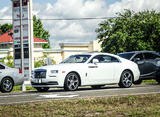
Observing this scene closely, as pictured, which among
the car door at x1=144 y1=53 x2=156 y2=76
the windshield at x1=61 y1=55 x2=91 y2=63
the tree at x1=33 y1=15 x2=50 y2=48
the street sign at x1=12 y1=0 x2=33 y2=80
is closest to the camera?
the windshield at x1=61 y1=55 x2=91 y2=63

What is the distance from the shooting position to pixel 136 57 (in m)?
18.2

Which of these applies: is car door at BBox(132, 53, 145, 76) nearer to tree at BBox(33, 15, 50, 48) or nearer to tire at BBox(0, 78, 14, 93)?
tire at BBox(0, 78, 14, 93)

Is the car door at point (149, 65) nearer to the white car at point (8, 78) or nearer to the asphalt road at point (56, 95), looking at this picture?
the asphalt road at point (56, 95)

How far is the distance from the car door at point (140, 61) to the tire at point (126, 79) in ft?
8.06

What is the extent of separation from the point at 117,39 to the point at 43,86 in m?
32.5

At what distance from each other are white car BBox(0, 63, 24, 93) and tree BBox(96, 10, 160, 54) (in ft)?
95.4

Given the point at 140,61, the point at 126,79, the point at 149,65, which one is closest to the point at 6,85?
the point at 126,79

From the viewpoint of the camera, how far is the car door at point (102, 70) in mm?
14422

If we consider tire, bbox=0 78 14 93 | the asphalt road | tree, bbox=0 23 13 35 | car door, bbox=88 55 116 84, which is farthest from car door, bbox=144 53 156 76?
tree, bbox=0 23 13 35

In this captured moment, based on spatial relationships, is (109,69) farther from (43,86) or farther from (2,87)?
(2,87)

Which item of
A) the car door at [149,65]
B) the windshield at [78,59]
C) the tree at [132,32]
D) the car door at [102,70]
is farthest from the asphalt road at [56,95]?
the tree at [132,32]

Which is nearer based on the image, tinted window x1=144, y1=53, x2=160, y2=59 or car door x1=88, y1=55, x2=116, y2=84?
car door x1=88, y1=55, x2=116, y2=84

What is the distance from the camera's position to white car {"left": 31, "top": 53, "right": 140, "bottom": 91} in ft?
44.2

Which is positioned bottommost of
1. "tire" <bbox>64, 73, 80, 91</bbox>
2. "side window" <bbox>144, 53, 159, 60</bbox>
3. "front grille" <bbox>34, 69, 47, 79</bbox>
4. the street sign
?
"tire" <bbox>64, 73, 80, 91</bbox>
